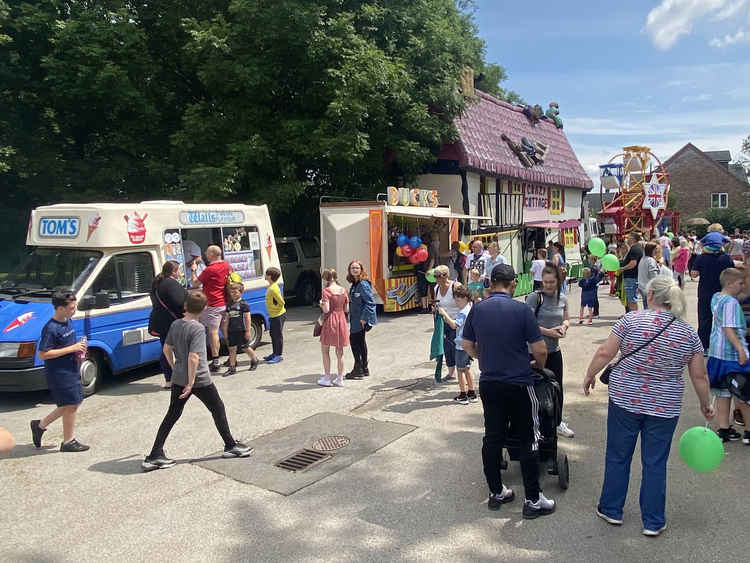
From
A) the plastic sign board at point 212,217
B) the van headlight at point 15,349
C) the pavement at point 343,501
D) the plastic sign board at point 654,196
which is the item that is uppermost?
the plastic sign board at point 654,196

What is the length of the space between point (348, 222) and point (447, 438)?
8237 mm

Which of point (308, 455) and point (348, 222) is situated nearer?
point (308, 455)

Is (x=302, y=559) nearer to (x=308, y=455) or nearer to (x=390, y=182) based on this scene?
(x=308, y=455)

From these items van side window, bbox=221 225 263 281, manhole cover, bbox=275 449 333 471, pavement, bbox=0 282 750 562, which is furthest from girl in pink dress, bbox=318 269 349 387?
van side window, bbox=221 225 263 281

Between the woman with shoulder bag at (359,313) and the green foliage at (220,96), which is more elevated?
the green foliage at (220,96)

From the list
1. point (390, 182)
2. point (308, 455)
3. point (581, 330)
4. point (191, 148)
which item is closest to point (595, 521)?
point (308, 455)

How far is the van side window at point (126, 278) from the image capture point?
324 inches

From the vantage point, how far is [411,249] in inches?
560

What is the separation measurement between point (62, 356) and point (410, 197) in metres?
10.4

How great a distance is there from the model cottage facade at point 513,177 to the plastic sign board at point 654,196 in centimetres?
297

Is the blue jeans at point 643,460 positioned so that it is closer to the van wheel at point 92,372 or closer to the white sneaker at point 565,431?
the white sneaker at point 565,431

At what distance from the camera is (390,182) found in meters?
18.5

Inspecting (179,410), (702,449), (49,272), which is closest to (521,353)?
(702,449)

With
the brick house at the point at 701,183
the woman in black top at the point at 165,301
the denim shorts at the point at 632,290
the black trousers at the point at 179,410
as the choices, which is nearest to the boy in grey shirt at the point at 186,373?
the black trousers at the point at 179,410
